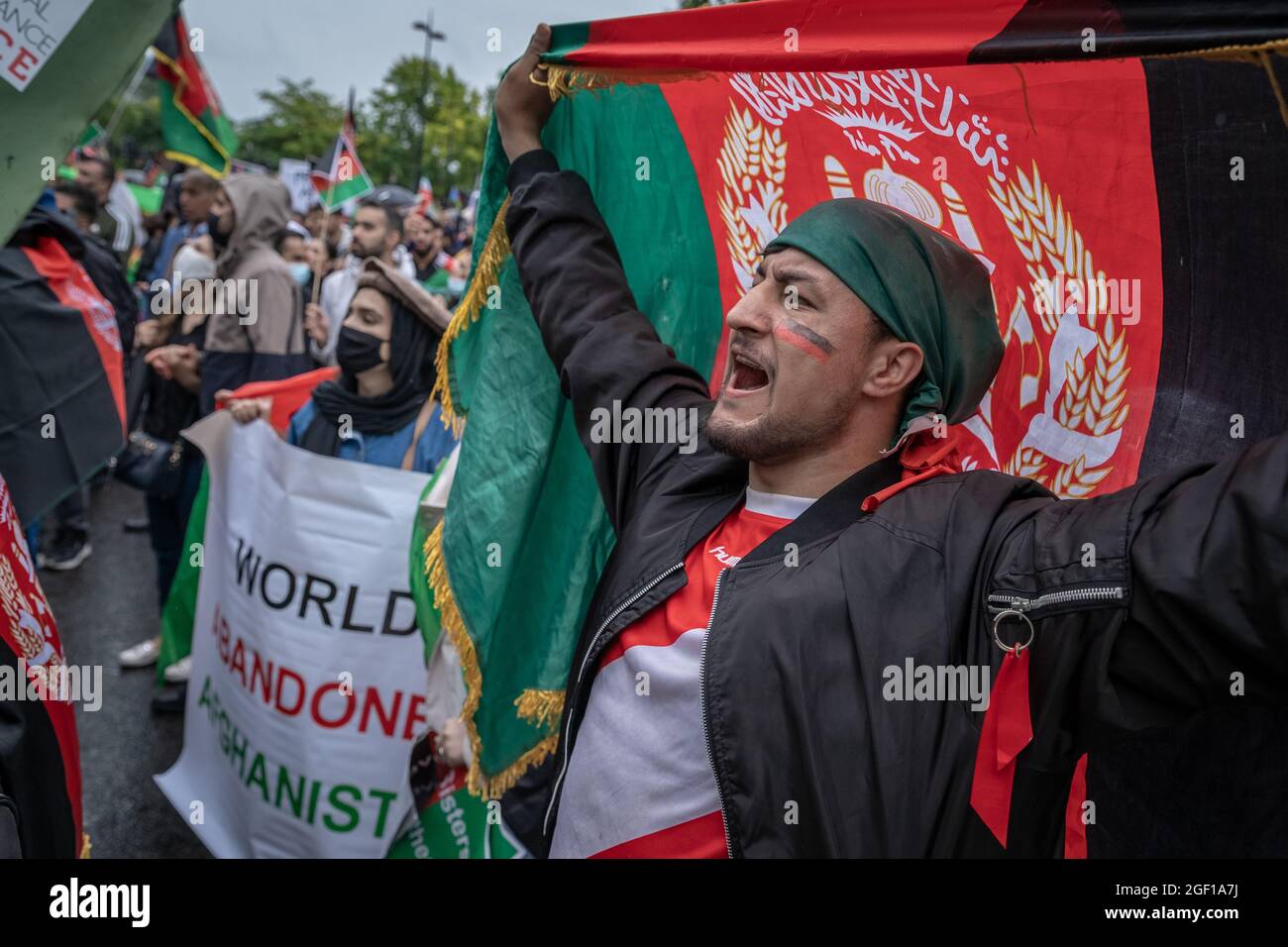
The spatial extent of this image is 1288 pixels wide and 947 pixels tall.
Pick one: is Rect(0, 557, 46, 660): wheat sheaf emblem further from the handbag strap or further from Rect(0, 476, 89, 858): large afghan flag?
the handbag strap

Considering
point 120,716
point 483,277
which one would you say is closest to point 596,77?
point 483,277

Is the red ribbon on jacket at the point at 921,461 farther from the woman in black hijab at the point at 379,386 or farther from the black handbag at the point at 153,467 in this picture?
the black handbag at the point at 153,467

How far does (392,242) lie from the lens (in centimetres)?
680

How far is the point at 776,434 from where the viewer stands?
1.79 m

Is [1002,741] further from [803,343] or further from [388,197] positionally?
[388,197]

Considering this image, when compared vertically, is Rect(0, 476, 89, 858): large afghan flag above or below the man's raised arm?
below

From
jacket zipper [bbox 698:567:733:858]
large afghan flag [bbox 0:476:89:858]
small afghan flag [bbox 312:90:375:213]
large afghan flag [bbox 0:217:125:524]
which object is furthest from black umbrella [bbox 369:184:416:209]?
jacket zipper [bbox 698:567:733:858]

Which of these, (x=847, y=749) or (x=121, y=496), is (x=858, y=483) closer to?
(x=847, y=749)

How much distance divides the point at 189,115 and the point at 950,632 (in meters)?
6.94

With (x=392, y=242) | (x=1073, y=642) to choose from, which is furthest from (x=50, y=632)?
(x=392, y=242)

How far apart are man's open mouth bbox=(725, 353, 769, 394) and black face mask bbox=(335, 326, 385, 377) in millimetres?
2361

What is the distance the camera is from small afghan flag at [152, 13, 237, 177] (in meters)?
6.96

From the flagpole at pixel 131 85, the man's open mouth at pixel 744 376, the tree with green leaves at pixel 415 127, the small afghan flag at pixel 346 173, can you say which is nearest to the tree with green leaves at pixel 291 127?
the tree with green leaves at pixel 415 127

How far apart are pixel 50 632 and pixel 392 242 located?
501 centimetres
